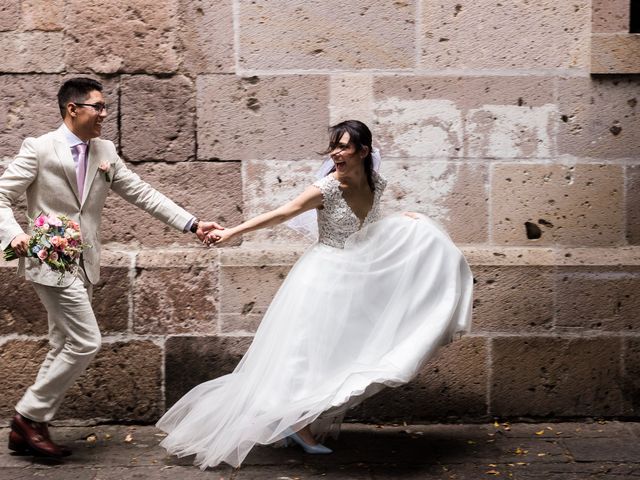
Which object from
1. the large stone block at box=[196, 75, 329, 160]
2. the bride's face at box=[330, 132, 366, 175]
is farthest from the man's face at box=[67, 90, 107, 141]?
the bride's face at box=[330, 132, 366, 175]

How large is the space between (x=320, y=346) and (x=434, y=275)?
66cm

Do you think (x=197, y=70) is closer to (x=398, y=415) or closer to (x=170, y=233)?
(x=170, y=233)

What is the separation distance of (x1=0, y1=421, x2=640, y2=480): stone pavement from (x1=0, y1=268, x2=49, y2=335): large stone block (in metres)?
0.59

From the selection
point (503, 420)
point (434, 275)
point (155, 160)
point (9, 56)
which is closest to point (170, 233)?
point (155, 160)

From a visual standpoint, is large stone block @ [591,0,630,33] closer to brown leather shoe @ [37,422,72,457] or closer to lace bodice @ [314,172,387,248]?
lace bodice @ [314,172,387,248]

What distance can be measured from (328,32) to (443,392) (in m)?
2.16

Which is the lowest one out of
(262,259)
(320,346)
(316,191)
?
(320,346)

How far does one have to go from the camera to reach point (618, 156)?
551 centimetres

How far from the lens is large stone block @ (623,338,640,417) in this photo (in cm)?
547

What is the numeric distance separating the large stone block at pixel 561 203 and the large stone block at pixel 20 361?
2.72m

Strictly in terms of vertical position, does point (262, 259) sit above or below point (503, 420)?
above

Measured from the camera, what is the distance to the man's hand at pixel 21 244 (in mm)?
4547

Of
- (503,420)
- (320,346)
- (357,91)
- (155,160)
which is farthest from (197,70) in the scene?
(503,420)

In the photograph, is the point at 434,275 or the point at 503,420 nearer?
the point at 434,275
